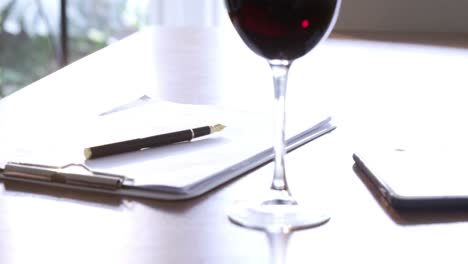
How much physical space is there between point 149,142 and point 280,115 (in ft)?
0.62

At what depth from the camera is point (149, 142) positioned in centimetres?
85

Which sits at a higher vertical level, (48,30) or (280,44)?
(48,30)

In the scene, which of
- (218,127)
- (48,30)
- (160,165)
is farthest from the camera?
(48,30)

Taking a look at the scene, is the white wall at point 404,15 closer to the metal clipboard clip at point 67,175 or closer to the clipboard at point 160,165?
the clipboard at point 160,165

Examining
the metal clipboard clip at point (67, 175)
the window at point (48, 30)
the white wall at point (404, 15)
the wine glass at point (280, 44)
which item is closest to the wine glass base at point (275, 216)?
the wine glass at point (280, 44)

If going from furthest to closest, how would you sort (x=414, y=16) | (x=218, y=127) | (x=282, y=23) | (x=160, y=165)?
1. (x=414, y=16)
2. (x=218, y=127)
3. (x=160, y=165)
4. (x=282, y=23)

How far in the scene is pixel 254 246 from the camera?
24.6 inches

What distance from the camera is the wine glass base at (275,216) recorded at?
2.19ft

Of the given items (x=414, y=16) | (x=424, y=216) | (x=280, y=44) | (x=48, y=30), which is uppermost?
(x=48, y=30)

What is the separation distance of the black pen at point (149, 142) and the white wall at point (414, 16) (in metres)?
1.44

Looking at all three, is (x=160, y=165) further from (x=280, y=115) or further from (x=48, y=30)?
(x=48, y=30)

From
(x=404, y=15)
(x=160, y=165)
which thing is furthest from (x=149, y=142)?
(x=404, y=15)

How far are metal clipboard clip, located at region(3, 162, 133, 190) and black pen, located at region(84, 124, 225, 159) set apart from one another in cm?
3

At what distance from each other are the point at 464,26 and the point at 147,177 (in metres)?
1.66
